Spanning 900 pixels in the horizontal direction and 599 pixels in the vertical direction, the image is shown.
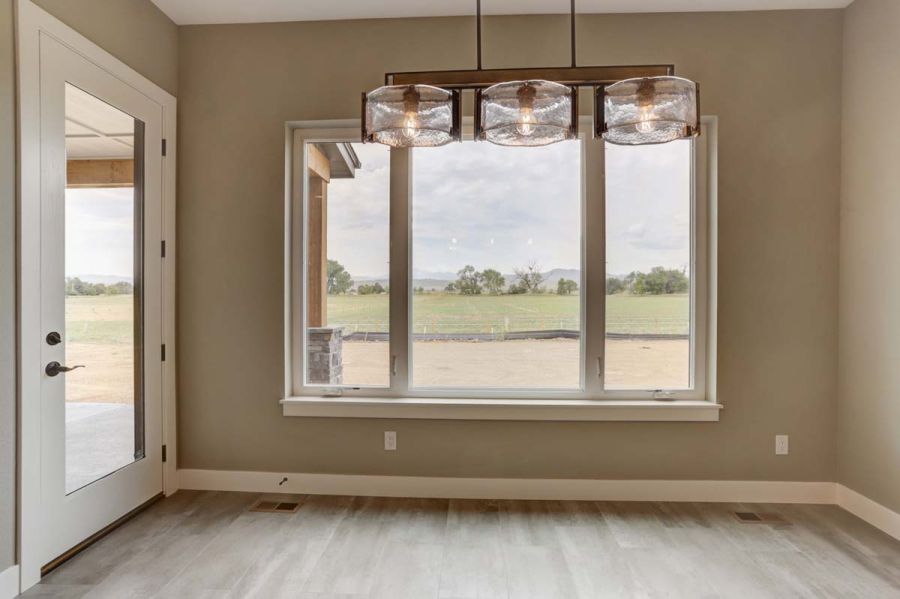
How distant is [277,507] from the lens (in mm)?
3000

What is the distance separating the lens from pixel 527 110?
5.09 ft

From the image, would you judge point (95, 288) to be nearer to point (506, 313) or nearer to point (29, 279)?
point (29, 279)

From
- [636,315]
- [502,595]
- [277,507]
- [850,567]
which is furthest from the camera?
[636,315]

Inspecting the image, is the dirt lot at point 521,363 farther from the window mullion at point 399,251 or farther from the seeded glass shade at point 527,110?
the seeded glass shade at point 527,110

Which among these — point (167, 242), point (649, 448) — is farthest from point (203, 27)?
point (649, 448)

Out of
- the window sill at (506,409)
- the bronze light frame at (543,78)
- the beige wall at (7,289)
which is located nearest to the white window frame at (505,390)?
the window sill at (506,409)

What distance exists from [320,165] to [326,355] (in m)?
1.26

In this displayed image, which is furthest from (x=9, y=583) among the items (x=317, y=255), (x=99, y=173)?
(x=317, y=255)

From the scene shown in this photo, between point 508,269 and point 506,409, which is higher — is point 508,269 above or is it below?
above

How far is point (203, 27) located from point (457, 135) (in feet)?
8.23

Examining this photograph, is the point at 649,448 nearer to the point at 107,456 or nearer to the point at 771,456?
the point at 771,456

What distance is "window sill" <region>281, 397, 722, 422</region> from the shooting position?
121 inches

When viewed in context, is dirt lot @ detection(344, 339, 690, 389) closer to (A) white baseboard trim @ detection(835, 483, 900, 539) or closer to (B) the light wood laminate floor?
(B) the light wood laminate floor

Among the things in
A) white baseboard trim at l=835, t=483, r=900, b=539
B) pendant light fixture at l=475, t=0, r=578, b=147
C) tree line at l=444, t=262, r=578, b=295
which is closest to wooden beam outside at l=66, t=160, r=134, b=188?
tree line at l=444, t=262, r=578, b=295
